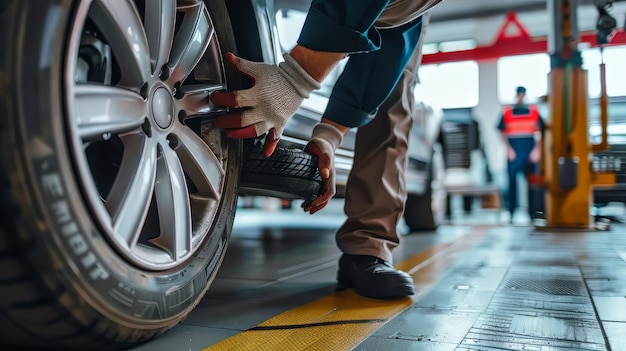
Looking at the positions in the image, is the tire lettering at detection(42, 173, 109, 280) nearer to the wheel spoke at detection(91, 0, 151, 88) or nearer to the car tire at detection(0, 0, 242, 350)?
the car tire at detection(0, 0, 242, 350)

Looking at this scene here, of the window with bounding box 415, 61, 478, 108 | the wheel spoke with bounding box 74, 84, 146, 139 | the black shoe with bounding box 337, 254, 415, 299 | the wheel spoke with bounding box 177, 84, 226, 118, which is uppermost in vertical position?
the window with bounding box 415, 61, 478, 108

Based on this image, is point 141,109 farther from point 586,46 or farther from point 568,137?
point 586,46

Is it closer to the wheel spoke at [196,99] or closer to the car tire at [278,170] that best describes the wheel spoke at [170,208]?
the wheel spoke at [196,99]

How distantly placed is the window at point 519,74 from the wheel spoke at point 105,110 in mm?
11470

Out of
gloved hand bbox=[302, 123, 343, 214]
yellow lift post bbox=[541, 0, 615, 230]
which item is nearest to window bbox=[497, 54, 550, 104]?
yellow lift post bbox=[541, 0, 615, 230]

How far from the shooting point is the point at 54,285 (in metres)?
0.76

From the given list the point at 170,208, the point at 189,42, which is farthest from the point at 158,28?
the point at 170,208

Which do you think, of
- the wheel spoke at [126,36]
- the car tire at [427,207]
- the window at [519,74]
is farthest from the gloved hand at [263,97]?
the window at [519,74]

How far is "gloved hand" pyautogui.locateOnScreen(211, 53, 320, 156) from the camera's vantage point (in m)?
1.18

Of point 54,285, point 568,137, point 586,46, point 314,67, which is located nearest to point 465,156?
point 568,137

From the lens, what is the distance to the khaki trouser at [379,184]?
67.7 inches

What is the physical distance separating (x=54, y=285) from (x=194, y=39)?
0.57m

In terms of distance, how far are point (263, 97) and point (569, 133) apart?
15.0ft

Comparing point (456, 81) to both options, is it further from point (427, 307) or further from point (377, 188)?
point (427, 307)
